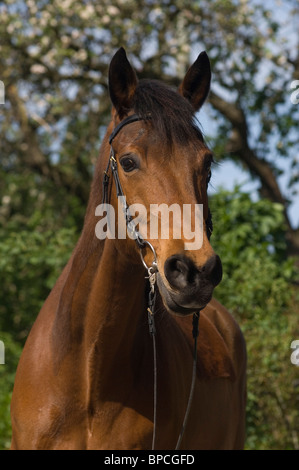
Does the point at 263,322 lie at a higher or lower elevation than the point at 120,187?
lower

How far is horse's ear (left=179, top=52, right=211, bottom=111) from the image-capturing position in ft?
10.4

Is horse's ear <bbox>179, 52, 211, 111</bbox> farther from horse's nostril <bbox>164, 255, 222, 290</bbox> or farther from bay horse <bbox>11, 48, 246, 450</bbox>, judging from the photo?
horse's nostril <bbox>164, 255, 222, 290</bbox>

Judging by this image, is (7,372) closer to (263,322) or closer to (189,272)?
(263,322)

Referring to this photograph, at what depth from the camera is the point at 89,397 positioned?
2955 millimetres

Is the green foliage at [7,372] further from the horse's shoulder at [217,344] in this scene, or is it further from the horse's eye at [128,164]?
the horse's eye at [128,164]

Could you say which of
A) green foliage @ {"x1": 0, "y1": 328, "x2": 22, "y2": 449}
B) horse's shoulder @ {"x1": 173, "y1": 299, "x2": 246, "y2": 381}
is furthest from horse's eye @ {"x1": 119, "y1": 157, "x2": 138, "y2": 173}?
green foliage @ {"x1": 0, "y1": 328, "x2": 22, "y2": 449}

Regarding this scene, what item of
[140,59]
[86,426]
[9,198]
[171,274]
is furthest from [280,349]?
[9,198]

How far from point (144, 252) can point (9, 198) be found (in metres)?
9.05

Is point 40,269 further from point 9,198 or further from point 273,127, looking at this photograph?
point 273,127

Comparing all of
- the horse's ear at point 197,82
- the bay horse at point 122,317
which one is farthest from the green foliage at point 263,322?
the horse's ear at point 197,82

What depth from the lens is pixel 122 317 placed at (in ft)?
9.71

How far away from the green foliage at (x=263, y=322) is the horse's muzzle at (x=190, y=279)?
3583mm

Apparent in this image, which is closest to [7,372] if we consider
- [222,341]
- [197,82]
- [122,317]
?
[222,341]

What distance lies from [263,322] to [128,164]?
146 inches
